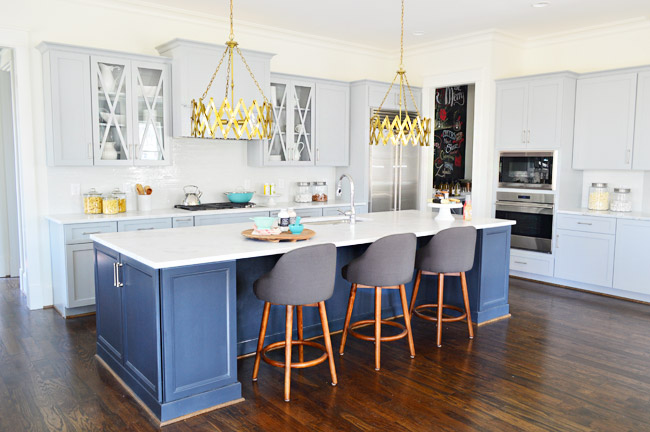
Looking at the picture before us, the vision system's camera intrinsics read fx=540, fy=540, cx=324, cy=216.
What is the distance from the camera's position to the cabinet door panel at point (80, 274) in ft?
14.6

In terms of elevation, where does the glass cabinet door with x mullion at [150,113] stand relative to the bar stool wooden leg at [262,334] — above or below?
above

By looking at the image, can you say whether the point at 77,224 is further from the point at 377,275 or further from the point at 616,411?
the point at 616,411

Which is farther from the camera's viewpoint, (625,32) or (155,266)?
(625,32)

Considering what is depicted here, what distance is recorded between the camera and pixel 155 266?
2646 mm

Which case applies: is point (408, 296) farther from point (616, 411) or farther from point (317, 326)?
point (616, 411)

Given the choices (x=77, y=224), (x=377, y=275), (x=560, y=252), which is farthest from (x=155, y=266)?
(x=560, y=252)

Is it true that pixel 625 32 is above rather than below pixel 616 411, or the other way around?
above

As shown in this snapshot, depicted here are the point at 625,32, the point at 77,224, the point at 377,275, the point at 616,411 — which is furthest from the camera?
the point at 625,32

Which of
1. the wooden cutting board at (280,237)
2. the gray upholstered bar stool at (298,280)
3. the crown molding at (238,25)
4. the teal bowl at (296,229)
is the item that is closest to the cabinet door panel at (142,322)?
the gray upholstered bar stool at (298,280)

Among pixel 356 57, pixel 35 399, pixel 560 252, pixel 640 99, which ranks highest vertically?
pixel 356 57

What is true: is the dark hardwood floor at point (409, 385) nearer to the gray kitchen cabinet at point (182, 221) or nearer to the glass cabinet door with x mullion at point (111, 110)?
the gray kitchen cabinet at point (182, 221)

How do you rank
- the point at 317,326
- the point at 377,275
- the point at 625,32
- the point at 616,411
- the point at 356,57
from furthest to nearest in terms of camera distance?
the point at 356,57
the point at 625,32
the point at 317,326
the point at 377,275
the point at 616,411

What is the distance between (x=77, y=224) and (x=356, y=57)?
13.7 feet

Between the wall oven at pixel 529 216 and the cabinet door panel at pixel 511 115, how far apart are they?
0.60 metres
